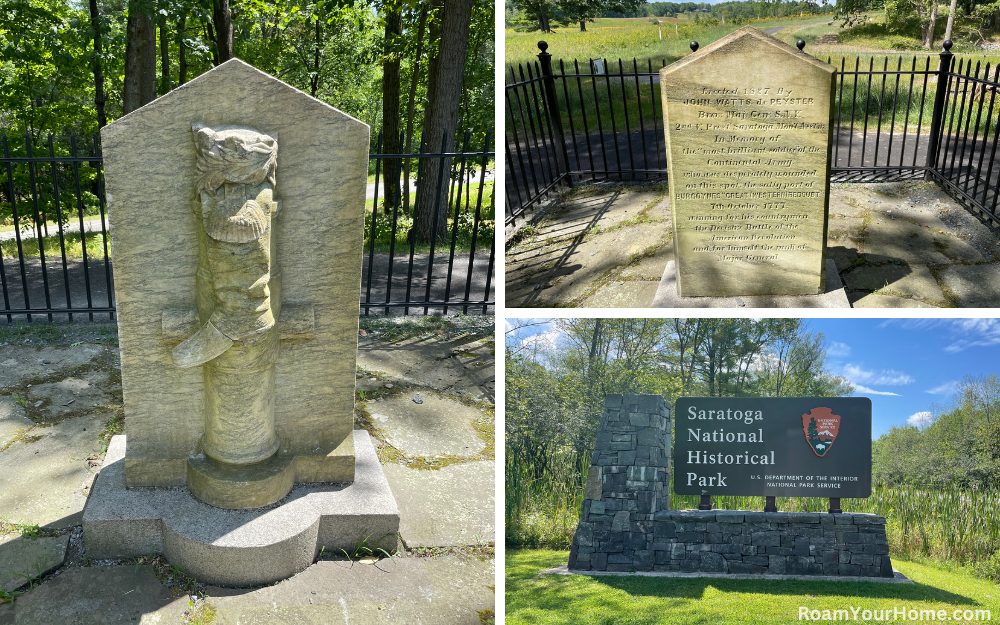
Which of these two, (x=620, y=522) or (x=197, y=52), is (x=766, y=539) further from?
(x=197, y=52)

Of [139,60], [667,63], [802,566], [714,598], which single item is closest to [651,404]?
[714,598]

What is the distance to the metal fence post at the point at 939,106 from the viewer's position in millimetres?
6219

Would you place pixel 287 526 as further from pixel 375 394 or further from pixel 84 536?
pixel 375 394

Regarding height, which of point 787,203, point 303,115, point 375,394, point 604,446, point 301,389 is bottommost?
point 604,446

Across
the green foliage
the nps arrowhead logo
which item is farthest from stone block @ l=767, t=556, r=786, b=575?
the green foliage

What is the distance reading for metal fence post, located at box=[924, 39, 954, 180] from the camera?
6.22 metres

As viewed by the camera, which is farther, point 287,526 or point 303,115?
point 287,526

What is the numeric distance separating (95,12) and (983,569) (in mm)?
13012

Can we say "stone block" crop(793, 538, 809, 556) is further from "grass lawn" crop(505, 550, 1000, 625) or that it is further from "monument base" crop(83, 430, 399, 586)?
"monument base" crop(83, 430, 399, 586)

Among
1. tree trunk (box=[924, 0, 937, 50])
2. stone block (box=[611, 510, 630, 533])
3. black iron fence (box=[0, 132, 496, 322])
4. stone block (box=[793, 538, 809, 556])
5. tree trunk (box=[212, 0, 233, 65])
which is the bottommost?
stone block (box=[793, 538, 809, 556])

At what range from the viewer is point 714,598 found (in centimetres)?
575

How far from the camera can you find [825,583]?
241 inches

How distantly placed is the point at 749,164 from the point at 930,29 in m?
14.7

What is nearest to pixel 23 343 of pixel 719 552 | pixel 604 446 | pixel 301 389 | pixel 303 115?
pixel 301 389
